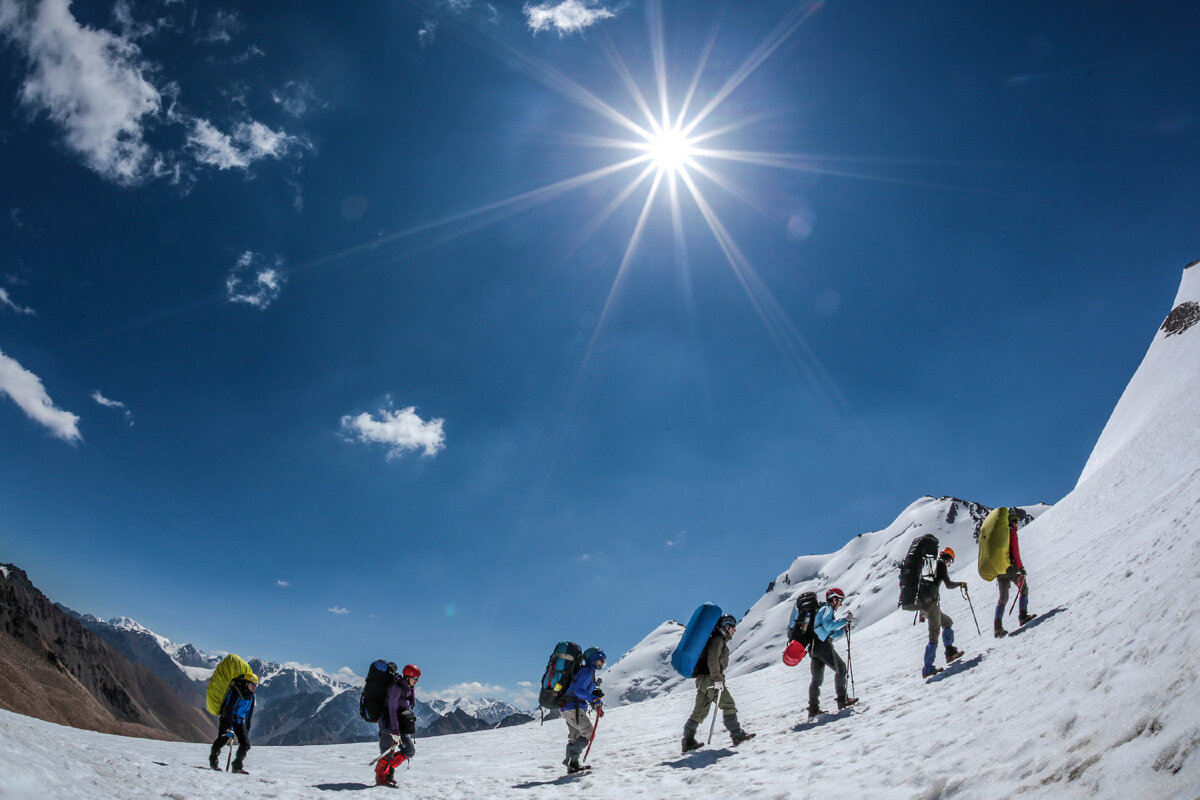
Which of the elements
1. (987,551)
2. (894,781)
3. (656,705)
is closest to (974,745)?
(894,781)

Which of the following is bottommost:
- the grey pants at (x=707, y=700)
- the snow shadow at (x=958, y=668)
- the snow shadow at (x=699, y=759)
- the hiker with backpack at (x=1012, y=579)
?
the snow shadow at (x=699, y=759)

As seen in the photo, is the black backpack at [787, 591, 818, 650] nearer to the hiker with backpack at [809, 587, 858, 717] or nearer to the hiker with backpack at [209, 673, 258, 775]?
the hiker with backpack at [809, 587, 858, 717]

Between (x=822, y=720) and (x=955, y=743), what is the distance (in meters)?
4.36

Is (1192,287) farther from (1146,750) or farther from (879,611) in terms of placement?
(879,611)

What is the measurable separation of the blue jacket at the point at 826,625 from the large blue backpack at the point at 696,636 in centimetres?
207

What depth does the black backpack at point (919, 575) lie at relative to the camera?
37.3ft

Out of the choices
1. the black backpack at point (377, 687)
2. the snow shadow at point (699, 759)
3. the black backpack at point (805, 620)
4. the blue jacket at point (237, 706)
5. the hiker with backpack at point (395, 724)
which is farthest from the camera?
the blue jacket at point (237, 706)

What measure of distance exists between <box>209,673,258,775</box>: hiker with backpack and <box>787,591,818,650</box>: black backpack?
36.2 ft

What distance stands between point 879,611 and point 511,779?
691 ft

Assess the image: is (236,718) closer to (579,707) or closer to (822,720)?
(579,707)

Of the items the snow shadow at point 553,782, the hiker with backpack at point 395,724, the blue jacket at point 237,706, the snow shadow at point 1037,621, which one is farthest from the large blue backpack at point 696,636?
the blue jacket at point 237,706

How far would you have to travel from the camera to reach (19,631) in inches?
4828

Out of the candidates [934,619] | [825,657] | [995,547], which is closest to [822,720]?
[825,657]

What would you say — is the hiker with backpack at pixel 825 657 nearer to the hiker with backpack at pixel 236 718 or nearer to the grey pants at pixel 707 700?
the grey pants at pixel 707 700
